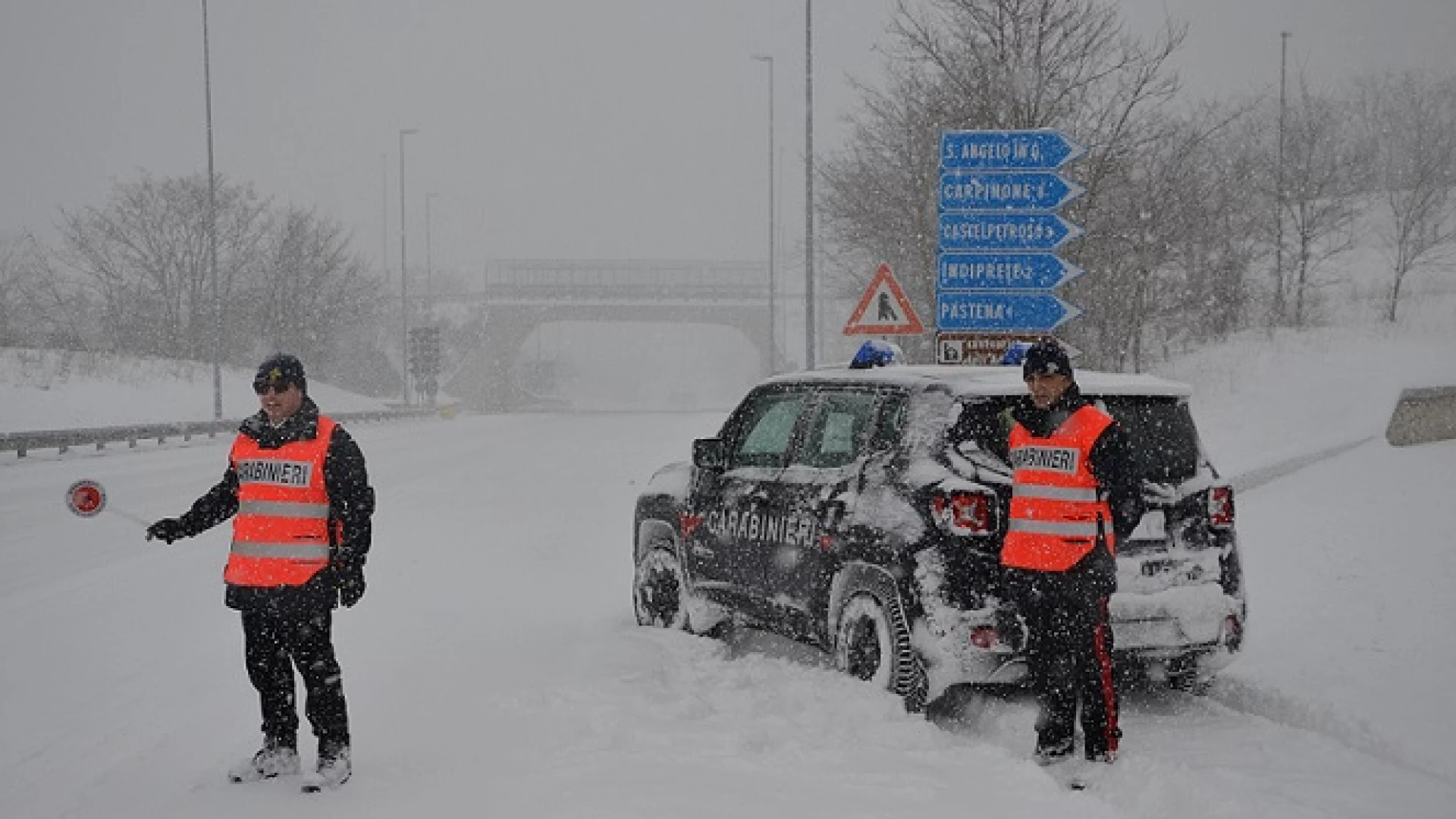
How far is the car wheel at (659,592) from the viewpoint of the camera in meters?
8.07

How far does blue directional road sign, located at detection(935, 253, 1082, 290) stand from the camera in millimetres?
11992

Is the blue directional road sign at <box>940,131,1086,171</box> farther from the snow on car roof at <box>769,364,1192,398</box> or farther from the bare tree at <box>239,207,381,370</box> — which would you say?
the bare tree at <box>239,207,381,370</box>

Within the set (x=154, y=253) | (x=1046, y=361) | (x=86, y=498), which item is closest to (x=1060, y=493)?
(x=1046, y=361)

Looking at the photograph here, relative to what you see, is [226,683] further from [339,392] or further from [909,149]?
[339,392]

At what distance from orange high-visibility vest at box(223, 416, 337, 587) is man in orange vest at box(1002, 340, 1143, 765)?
9.18ft

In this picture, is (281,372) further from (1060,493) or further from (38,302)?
(38,302)

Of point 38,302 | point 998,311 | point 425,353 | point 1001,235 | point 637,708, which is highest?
point 38,302

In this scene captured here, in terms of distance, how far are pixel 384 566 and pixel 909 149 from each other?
1473cm

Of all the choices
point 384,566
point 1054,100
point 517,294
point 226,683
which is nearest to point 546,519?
point 384,566

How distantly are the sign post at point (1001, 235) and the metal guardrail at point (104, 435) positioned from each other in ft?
38.3

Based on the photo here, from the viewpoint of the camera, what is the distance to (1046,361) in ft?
16.9

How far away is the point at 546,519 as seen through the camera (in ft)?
49.9

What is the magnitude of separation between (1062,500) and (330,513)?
114 inches

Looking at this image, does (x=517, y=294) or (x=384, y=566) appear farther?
(x=517, y=294)
